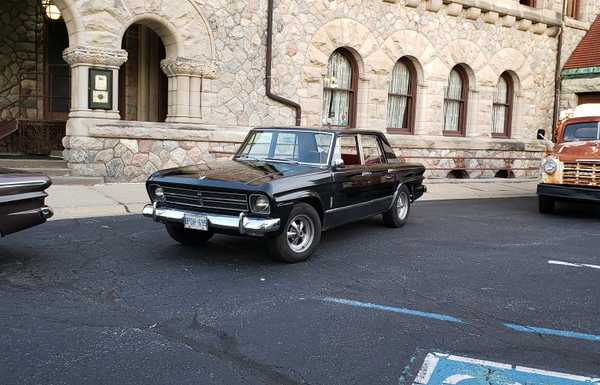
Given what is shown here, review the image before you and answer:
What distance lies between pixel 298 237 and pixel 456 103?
44.0 feet

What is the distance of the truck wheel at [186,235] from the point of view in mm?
7004

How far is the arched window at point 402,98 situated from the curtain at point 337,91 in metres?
1.50

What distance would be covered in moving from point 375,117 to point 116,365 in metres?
13.4

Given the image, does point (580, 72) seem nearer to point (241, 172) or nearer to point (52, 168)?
point (52, 168)

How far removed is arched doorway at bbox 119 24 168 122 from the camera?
15.1m

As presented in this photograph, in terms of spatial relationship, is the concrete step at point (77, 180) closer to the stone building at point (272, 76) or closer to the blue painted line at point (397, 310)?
the stone building at point (272, 76)

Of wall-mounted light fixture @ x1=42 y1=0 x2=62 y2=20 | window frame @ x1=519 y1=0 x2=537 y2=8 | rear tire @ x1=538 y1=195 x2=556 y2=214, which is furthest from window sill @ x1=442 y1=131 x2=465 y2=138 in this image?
wall-mounted light fixture @ x1=42 y1=0 x2=62 y2=20

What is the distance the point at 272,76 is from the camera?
47.0 ft

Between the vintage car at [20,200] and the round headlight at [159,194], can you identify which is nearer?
the vintage car at [20,200]

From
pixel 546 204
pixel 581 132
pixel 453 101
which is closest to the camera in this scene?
pixel 546 204

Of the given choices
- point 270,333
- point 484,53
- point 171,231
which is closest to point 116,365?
point 270,333

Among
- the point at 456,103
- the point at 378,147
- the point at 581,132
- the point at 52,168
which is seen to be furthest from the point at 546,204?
the point at 52,168

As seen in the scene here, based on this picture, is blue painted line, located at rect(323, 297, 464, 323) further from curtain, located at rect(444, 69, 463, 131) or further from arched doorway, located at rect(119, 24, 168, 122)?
curtain, located at rect(444, 69, 463, 131)

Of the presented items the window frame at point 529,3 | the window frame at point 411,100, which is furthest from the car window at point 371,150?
the window frame at point 529,3
